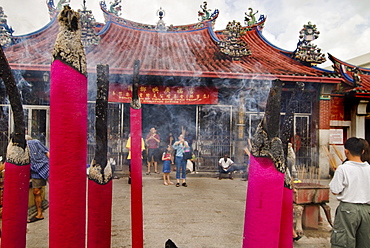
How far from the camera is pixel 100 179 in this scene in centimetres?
99

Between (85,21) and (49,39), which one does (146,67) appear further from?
(49,39)

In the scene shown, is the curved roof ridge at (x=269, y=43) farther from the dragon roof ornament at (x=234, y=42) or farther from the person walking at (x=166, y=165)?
the person walking at (x=166, y=165)

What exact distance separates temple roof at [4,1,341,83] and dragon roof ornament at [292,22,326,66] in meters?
0.21

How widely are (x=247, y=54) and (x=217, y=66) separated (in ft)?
4.25

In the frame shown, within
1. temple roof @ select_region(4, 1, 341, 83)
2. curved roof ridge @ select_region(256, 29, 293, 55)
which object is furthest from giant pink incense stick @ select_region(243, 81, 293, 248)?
curved roof ridge @ select_region(256, 29, 293, 55)

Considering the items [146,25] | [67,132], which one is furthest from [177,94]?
[67,132]

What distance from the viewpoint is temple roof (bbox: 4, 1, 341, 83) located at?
20.2 ft

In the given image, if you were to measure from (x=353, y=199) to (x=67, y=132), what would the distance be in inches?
98.7

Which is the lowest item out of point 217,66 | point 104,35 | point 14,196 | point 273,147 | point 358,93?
point 14,196

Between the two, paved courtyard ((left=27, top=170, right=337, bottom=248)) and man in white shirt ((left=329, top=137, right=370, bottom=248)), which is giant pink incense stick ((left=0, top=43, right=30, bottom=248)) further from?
man in white shirt ((left=329, top=137, right=370, bottom=248))

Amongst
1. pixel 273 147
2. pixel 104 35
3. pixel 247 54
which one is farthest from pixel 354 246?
pixel 104 35

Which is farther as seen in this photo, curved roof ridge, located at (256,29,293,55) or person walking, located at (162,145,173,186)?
curved roof ridge, located at (256,29,293,55)

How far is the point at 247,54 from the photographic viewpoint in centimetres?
753

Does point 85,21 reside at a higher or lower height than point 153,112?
higher
